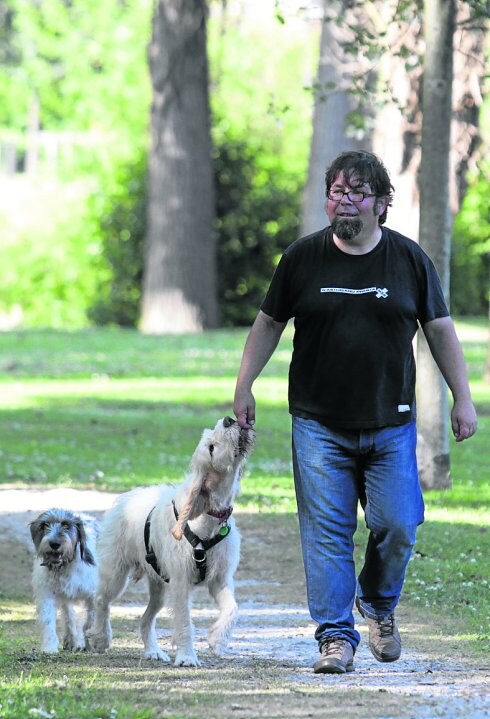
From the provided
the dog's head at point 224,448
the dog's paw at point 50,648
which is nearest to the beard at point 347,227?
the dog's head at point 224,448

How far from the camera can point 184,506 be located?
293 inches

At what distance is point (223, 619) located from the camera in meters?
7.59

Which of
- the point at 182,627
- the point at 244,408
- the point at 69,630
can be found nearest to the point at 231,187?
the point at 69,630

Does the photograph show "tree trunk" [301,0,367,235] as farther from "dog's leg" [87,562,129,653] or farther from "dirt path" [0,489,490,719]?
"dog's leg" [87,562,129,653]

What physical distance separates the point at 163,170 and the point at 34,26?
37918 mm

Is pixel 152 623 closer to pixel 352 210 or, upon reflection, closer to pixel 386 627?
pixel 386 627

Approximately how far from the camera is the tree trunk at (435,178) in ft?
41.8

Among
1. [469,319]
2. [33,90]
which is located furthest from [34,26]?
[469,319]

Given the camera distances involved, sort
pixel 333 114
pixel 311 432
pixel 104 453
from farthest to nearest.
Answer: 1. pixel 333 114
2. pixel 104 453
3. pixel 311 432

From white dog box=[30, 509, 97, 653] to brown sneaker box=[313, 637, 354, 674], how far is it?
71.2 inches

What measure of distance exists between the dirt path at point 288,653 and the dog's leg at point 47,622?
31.0 inches

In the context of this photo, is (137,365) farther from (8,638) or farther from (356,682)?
(356,682)

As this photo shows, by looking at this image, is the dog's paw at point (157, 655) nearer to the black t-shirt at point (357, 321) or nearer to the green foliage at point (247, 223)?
the black t-shirt at point (357, 321)

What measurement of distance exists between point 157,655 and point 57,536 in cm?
87
